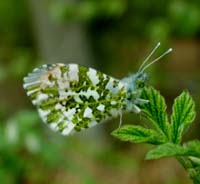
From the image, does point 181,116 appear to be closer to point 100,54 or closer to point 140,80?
point 140,80

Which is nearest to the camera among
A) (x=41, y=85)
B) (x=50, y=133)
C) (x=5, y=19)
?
(x=41, y=85)

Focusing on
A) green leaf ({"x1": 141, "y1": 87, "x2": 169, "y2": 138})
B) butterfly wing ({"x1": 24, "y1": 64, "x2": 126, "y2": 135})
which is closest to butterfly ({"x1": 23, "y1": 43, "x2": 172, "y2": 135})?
butterfly wing ({"x1": 24, "y1": 64, "x2": 126, "y2": 135})

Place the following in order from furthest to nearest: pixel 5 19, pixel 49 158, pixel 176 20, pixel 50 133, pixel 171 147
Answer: pixel 5 19 < pixel 50 133 < pixel 176 20 < pixel 49 158 < pixel 171 147

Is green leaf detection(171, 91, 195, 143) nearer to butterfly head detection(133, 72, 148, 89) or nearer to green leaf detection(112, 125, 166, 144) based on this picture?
green leaf detection(112, 125, 166, 144)

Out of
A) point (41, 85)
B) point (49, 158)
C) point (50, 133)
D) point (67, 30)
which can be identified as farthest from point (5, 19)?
point (41, 85)

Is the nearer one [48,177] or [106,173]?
[48,177]

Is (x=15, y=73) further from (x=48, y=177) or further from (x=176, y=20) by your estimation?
(x=176, y=20)

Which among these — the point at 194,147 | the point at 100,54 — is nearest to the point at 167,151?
the point at 194,147

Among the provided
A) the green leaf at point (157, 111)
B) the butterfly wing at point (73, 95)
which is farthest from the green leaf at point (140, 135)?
the butterfly wing at point (73, 95)
